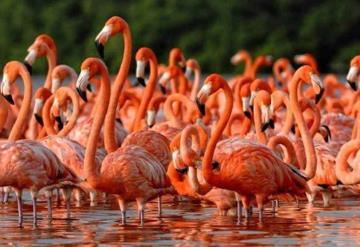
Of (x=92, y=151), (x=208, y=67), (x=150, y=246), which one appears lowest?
(x=150, y=246)

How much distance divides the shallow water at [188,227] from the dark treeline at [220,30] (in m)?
27.5

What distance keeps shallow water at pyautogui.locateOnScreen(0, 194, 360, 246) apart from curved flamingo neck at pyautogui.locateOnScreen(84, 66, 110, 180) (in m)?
0.43

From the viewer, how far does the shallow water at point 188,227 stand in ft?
35.9

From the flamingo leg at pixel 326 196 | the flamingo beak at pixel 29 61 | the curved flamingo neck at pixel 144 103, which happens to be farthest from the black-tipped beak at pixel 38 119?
the flamingo leg at pixel 326 196

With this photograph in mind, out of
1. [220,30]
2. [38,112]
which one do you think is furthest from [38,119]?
[220,30]

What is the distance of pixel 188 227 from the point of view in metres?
11.9

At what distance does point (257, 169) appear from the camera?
40.2 ft

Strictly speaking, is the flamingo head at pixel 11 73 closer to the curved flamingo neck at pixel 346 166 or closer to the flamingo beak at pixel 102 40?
the flamingo beak at pixel 102 40

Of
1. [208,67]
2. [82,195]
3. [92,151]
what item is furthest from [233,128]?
[208,67]

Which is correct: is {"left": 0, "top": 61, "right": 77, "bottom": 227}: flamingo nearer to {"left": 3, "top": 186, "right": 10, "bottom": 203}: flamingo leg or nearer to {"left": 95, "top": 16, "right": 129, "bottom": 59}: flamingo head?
{"left": 95, "top": 16, "right": 129, "bottom": 59}: flamingo head

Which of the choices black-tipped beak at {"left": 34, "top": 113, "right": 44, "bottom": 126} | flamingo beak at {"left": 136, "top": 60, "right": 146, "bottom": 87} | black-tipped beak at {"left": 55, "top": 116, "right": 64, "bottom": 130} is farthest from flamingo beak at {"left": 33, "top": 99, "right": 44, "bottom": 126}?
flamingo beak at {"left": 136, "top": 60, "right": 146, "bottom": 87}

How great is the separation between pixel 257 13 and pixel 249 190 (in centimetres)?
3088

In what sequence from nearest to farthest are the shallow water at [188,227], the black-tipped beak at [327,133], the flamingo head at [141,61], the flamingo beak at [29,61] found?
1. the shallow water at [188,227]
2. the flamingo beak at [29,61]
3. the flamingo head at [141,61]
4. the black-tipped beak at [327,133]

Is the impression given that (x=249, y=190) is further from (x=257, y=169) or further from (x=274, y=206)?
(x=274, y=206)
